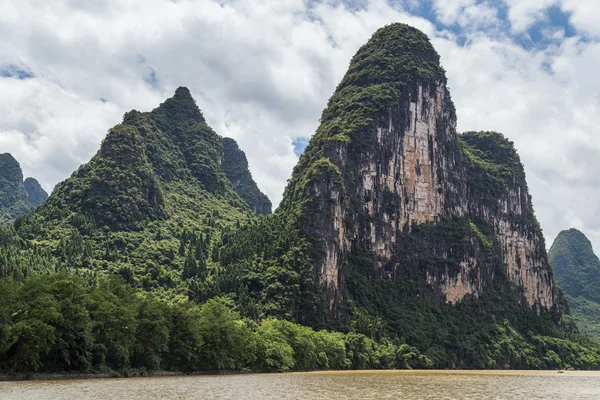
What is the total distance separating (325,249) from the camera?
116562 millimetres

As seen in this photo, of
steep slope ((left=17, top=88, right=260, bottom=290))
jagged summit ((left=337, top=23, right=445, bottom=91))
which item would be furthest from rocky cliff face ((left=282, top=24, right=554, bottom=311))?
steep slope ((left=17, top=88, right=260, bottom=290))

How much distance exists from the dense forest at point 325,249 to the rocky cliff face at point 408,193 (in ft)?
1.40

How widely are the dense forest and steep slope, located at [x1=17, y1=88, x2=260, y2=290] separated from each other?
14.8 inches

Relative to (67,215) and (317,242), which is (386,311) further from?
(67,215)

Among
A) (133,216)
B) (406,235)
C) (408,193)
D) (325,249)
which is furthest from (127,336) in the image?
(408,193)

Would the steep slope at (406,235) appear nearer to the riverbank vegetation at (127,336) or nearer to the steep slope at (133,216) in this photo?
the steep slope at (133,216)

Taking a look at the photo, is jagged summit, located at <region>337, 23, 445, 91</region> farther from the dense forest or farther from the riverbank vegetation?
the riverbank vegetation

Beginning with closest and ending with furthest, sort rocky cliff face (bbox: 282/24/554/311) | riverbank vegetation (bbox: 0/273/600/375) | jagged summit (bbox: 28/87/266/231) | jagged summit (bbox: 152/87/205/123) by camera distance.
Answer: riverbank vegetation (bbox: 0/273/600/375)
rocky cliff face (bbox: 282/24/554/311)
jagged summit (bbox: 28/87/266/231)
jagged summit (bbox: 152/87/205/123)

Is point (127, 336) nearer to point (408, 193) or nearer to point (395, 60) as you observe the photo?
point (408, 193)

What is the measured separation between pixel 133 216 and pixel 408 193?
194ft

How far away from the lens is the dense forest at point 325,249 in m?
72.6

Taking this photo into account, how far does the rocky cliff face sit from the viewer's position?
12619 centimetres

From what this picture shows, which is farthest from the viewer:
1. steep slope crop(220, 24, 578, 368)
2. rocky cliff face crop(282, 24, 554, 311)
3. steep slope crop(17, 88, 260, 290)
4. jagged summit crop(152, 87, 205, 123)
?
jagged summit crop(152, 87, 205, 123)

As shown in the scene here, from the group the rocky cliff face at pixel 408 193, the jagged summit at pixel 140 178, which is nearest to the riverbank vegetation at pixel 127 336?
the rocky cliff face at pixel 408 193
